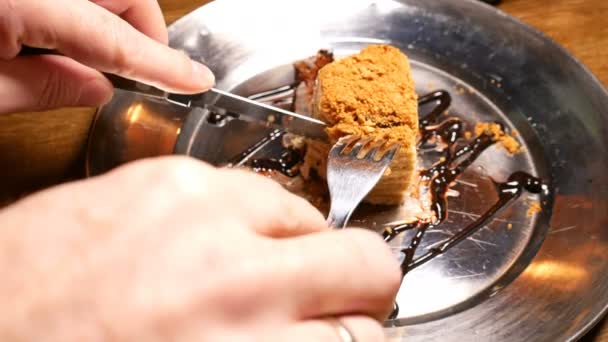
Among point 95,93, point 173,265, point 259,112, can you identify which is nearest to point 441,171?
point 259,112

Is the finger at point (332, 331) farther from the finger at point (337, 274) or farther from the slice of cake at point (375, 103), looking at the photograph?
the slice of cake at point (375, 103)

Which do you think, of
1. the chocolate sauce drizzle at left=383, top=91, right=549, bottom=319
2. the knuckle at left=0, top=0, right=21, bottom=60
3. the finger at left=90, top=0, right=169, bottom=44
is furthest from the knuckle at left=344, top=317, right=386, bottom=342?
the finger at left=90, top=0, right=169, bottom=44

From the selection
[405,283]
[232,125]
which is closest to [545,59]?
[405,283]

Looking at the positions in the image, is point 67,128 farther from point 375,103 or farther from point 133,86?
point 375,103

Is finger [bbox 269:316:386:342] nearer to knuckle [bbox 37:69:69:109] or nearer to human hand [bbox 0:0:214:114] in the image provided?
human hand [bbox 0:0:214:114]

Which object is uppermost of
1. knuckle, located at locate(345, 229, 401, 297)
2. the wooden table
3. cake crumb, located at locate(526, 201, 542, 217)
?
knuckle, located at locate(345, 229, 401, 297)

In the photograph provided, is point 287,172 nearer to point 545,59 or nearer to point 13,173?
point 13,173
